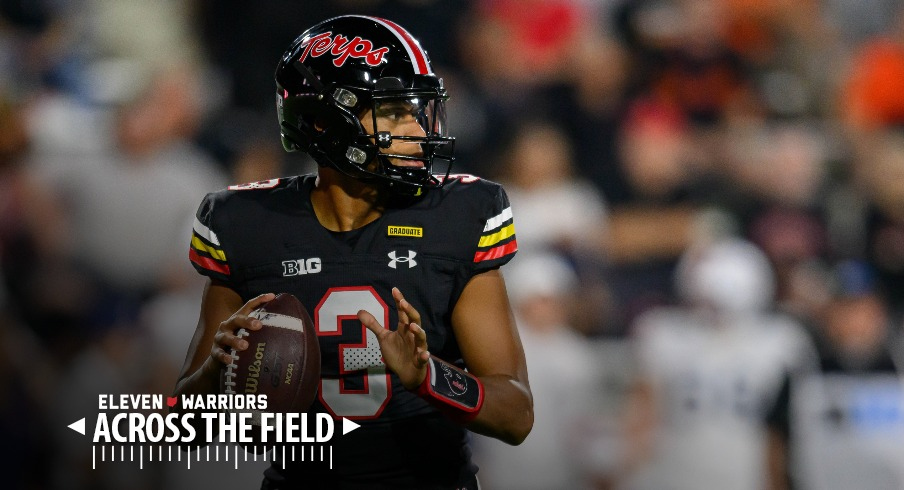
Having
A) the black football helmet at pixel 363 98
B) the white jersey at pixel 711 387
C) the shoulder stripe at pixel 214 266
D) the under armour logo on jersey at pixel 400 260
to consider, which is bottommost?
the white jersey at pixel 711 387

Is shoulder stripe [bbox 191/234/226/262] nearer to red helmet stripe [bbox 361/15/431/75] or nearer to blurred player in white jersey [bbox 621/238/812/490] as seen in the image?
red helmet stripe [bbox 361/15/431/75]

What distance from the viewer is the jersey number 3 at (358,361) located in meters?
2.15

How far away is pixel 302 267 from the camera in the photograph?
2.21m

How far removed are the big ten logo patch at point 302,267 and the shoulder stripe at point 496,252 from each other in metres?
0.33

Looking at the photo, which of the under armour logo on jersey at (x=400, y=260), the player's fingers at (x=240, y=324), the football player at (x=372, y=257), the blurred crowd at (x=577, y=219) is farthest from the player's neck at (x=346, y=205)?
the blurred crowd at (x=577, y=219)

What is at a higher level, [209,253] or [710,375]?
[209,253]

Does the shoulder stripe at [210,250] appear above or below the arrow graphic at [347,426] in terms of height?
above

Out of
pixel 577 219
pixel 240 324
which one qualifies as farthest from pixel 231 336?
pixel 577 219

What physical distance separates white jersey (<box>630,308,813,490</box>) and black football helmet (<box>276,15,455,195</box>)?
9.58ft

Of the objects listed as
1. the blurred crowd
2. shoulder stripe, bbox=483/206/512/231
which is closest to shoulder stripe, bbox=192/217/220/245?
shoulder stripe, bbox=483/206/512/231

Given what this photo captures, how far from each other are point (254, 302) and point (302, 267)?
19 centimetres

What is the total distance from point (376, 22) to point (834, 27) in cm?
423

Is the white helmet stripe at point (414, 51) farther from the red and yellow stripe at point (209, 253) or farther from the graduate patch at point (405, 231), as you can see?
the red and yellow stripe at point (209, 253)

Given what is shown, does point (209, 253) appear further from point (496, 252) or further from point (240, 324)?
point (496, 252)
